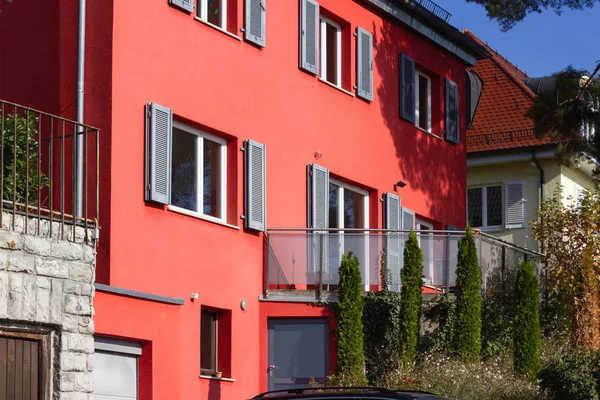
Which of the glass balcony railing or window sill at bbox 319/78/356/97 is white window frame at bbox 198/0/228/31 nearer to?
window sill at bbox 319/78/356/97

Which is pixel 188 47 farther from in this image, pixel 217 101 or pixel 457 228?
pixel 457 228

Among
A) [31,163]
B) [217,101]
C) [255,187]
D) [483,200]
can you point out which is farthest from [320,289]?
[483,200]

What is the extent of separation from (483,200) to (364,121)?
1181 cm

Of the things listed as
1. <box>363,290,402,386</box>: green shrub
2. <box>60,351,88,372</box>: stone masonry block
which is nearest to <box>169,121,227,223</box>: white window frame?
<box>363,290,402,386</box>: green shrub

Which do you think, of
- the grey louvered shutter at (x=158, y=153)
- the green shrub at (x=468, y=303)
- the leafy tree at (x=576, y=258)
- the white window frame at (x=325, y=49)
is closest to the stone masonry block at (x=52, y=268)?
the grey louvered shutter at (x=158, y=153)

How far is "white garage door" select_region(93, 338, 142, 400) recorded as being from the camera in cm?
1828

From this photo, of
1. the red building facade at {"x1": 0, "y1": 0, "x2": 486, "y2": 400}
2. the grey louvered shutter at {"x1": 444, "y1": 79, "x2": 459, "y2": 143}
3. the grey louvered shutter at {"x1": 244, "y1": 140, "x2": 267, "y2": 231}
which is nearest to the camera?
the red building facade at {"x1": 0, "y1": 0, "x2": 486, "y2": 400}

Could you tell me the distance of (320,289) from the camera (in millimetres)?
23188

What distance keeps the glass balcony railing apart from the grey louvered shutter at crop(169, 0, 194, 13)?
4.25m

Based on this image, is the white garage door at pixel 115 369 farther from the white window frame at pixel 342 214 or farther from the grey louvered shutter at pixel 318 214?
the white window frame at pixel 342 214

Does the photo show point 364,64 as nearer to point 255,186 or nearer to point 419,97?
point 419,97

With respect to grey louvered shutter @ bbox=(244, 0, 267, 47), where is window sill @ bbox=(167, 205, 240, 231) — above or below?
below

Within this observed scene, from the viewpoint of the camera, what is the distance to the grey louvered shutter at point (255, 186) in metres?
22.3

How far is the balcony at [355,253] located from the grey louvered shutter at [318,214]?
0.06 feet
